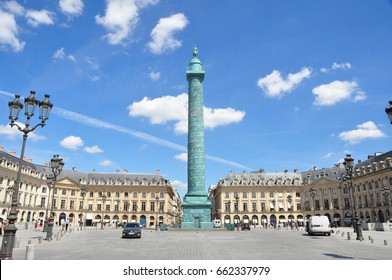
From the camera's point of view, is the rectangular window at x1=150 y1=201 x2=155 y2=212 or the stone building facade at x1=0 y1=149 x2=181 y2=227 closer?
the stone building facade at x1=0 y1=149 x2=181 y2=227

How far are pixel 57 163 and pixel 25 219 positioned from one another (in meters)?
51.4

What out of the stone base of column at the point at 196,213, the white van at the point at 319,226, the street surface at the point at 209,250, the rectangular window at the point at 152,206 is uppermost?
the rectangular window at the point at 152,206

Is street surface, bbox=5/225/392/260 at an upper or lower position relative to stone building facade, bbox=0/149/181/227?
lower

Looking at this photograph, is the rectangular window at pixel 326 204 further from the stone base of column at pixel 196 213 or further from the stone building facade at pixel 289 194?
the stone base of column at pixel 196 213

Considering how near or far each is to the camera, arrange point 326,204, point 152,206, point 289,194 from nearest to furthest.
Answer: point 289,194
point 326,204
point 152,206

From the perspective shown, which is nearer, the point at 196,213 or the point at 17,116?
the point at 17,116

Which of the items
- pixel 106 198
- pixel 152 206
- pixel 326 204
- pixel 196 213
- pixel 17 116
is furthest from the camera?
pixel 106 198

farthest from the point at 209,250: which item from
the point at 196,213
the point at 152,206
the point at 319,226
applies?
the point at 152,206

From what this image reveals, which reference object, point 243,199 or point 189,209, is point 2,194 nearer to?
point 189,209

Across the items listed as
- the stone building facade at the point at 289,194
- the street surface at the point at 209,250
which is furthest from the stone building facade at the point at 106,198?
the street surface at the point at 209,250

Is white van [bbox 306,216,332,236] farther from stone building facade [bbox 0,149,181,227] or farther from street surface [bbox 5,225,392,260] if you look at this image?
stone building facade [bbox 0,149,181,227]

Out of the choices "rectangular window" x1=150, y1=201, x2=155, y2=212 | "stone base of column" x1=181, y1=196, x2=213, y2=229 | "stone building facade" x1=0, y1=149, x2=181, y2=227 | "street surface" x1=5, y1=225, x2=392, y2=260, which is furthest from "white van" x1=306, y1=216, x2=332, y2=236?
"rectangular window" x1=150, y1=201, x2=155, y2=212

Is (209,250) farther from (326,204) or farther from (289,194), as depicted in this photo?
(326,204)

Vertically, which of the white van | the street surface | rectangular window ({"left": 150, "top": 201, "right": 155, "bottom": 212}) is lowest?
the street surface
